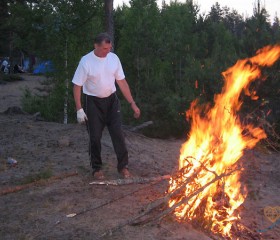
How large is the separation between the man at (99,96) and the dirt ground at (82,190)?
38 centimetres

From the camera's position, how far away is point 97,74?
5789 mm

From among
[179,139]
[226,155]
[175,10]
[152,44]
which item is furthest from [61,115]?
[175,10]

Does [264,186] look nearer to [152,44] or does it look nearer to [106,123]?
[106,123]

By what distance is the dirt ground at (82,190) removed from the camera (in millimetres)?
4230

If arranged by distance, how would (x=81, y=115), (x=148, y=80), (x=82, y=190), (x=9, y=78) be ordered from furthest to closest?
(x=9, y=78), (x=148, y=80), (x=81, y=115), (x=82, y=190)

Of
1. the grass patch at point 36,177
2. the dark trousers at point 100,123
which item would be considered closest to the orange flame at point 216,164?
the dark trousers at point 100,123

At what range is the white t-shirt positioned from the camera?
5750 millimetres

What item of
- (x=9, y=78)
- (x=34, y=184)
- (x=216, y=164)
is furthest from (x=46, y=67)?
(x=9, y=78)

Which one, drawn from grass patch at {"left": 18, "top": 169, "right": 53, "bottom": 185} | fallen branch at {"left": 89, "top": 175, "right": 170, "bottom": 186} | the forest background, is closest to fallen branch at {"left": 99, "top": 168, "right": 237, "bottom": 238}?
fallen branch at {"left": 89, "top": 175, "right": 170, "bottom": 186}

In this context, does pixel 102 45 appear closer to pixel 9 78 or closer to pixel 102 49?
pixel 102 49

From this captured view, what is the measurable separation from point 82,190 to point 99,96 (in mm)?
1310

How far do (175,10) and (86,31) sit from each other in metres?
14.4

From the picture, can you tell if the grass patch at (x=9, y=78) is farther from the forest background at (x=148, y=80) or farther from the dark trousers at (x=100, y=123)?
the dark trousers at (x=100, y=123)

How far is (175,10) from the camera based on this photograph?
25.2 m
